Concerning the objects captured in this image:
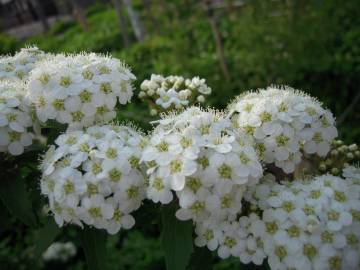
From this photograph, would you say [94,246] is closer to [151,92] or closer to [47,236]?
[47,236]

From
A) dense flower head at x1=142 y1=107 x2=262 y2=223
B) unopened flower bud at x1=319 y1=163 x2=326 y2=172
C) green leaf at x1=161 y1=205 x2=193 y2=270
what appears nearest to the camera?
dense flower head at x1=142 y1=107 x2=262 y2=223

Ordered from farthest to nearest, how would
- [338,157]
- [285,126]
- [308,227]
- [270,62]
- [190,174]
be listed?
[270,62]
[338,157]
[285,126]
[308,227]
[190,174]

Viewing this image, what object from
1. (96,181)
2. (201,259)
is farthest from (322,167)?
(96,181)

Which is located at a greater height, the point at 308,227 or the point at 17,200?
the point at 17,200

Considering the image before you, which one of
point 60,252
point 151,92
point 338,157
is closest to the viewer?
point 338,157

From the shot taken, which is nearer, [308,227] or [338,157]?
[308,227]

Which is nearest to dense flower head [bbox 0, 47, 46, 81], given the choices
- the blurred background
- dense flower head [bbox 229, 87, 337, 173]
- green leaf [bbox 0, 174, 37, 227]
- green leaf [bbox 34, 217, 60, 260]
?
green leaf [bbox 0, 174, 37, 227]

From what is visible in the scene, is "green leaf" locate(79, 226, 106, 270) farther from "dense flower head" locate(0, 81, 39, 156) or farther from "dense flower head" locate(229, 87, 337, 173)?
"dense flower head" locate(229, 87, 337, 173)
